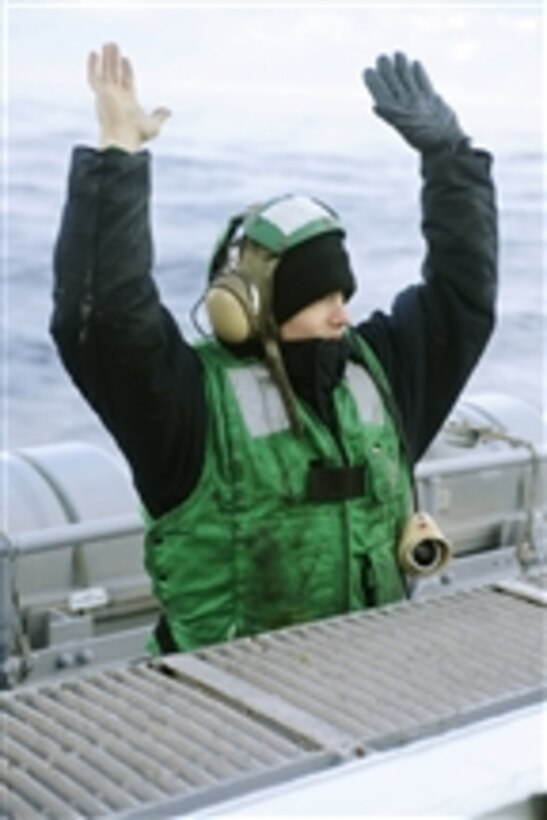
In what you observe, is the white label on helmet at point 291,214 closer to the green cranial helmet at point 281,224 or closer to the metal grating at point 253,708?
the green cranial helmet at point 281,224

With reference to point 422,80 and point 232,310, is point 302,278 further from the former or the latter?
point 422,80

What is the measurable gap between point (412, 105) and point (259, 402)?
738 mm

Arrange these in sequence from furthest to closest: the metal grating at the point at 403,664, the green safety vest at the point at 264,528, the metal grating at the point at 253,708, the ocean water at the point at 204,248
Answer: the ocean water at the point at 204,248, the green safety vest at the point at 264,528, the metal grating at the point at 403,664, the metal grating at the point at 253,708

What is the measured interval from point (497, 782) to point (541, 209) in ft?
54.1

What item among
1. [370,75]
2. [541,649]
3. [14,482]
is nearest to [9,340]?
[14,482]

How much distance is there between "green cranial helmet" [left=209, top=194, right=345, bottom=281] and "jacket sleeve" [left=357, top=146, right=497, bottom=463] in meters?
0.23

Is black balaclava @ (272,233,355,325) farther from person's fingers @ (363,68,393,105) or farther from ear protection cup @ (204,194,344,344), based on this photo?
person's fingers @ (363,68,393,105)

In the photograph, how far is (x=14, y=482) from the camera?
3621 mm

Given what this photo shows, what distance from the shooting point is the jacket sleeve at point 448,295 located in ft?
9.46

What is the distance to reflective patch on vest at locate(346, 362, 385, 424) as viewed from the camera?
106 inches

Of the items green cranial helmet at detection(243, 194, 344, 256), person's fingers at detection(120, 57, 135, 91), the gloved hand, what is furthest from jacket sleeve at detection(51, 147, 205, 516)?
the gloved hand

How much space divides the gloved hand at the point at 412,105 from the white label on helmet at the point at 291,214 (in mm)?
308

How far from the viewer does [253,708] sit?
1794mm

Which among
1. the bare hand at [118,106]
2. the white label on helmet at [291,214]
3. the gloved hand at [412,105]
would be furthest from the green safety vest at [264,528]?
the gloved hand at [412,105]
